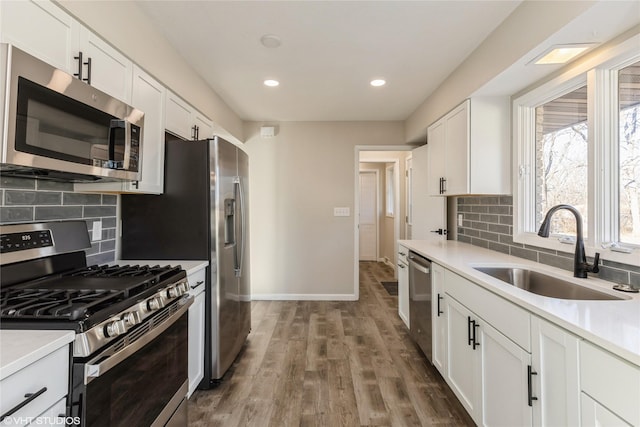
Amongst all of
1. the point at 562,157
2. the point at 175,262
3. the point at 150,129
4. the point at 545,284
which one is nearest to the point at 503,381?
the point at 545,284

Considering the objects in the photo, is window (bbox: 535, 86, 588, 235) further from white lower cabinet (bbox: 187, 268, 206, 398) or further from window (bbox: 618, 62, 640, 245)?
white lower cabinet (bbox: 187, 268, 206, 398)

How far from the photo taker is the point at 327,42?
2197 mm

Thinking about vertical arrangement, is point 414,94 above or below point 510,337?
above

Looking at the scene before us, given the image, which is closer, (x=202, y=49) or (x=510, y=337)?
(x=510, y=337)

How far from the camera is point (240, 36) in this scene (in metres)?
2.13

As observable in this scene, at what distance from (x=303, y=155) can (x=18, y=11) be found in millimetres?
3244

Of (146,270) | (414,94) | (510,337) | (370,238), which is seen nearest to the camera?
(510,337)

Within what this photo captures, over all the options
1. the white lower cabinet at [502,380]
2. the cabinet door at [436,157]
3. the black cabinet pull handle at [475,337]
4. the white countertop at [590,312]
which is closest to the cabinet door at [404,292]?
the cabinet door at [436,157]

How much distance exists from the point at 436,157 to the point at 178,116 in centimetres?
241

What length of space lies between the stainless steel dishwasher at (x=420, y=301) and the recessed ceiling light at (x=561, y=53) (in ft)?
4.78

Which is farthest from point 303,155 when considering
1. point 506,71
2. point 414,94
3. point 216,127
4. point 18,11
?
point 18,11

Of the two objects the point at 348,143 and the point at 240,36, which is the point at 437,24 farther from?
the point at 348,143

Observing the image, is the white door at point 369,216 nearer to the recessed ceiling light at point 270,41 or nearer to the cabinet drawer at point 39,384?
the recessed ceiling light at point 270,41

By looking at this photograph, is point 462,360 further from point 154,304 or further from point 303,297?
point 303,297
